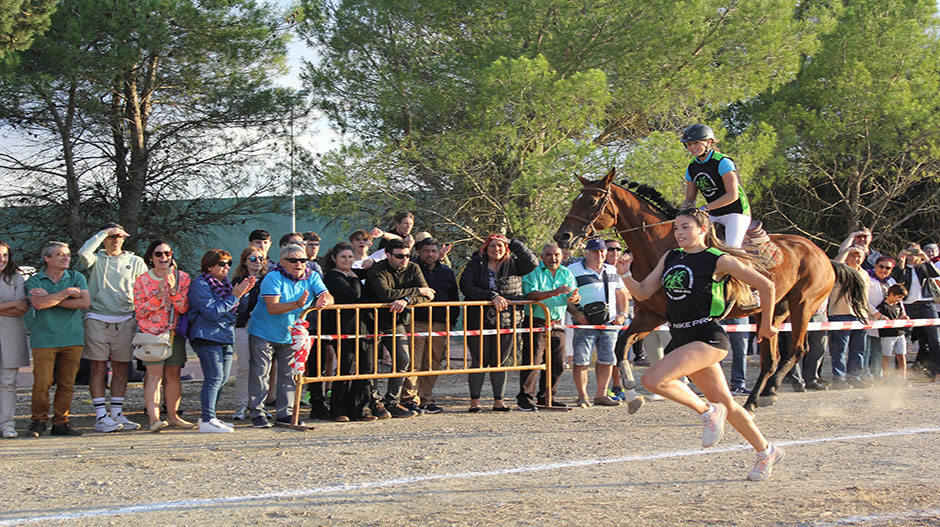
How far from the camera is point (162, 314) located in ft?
28.6

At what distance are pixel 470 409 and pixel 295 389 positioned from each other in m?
2.16

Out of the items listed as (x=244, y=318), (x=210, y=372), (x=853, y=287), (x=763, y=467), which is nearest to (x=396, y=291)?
(x=244, y=318)

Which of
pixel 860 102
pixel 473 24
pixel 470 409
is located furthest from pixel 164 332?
pixel 860 102

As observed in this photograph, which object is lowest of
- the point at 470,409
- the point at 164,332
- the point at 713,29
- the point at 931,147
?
the point at 470,409

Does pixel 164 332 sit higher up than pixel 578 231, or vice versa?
pixel 578 231

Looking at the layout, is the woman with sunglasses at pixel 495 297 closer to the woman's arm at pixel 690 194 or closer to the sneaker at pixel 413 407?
the sneaker at pixel 413 407

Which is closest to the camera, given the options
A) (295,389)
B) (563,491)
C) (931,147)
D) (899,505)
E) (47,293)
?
(899,505)

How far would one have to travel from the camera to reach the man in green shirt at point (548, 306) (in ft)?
34.2

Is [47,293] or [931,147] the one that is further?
[931,147]

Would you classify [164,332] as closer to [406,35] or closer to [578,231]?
[578,231]

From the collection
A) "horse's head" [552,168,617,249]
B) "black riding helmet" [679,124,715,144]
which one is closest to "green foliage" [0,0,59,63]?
"horse's head" [552,168,617,249]

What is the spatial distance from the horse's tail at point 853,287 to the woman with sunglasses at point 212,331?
7.27 m

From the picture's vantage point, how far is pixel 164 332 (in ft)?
28.5

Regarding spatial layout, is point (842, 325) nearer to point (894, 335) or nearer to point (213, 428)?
point (894, 335)
